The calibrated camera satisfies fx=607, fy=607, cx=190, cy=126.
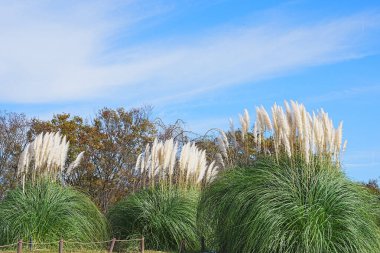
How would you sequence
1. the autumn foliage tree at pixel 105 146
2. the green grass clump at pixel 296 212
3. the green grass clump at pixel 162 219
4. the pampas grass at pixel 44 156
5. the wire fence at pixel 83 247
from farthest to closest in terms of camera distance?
1. the autumn foliage tree at pixel 105 146
2. the pampas grass at pixel 44 156
3. the green grass clump at pixel 162 219
4. the wire fence at pixel 83 247
5. the green grass clump at pixel 296 212

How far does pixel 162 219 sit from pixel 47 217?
227cm

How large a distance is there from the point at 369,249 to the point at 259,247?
1656mm

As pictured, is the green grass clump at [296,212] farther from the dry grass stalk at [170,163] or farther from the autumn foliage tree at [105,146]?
the autumn foliage tree at [105,146]

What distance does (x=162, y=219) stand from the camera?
12.3 meters

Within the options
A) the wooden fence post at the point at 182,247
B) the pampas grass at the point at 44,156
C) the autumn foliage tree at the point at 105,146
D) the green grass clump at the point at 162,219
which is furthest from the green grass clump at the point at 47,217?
the autumn foliage tree at the point at 105,146

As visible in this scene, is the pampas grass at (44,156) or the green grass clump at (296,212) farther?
the pampas grass at (44,156)

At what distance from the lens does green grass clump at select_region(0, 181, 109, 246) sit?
38.2 feet

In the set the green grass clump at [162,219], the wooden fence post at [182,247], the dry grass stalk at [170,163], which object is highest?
the dry grass stalk at [170,163]

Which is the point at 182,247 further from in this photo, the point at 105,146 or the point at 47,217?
the point at 105,146

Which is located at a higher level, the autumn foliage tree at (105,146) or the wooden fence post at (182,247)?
the autumn foliage tree at (105,146)

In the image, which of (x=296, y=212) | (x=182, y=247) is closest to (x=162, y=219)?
(x=182, y=247)

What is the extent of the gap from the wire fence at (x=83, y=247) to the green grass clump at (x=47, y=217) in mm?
131

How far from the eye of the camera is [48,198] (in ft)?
39.3

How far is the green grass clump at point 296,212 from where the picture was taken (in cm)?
884
